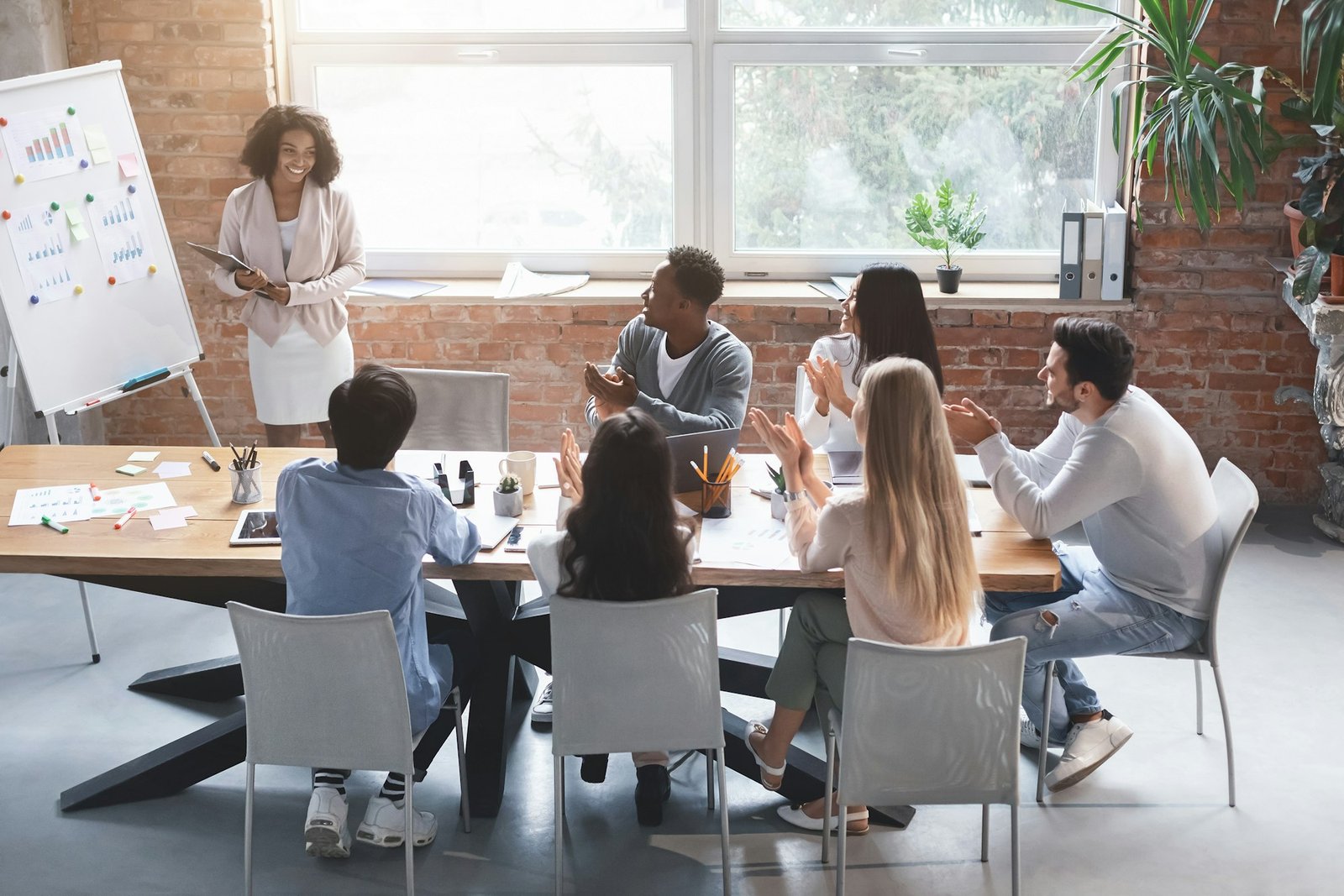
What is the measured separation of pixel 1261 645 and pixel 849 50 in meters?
2.76

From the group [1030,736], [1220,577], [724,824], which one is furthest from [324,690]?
[1220,577]

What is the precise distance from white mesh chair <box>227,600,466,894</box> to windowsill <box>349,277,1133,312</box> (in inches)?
111

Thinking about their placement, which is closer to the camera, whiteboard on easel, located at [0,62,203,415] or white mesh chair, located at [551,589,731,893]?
white mesh chair, located at [551,589,731,893]

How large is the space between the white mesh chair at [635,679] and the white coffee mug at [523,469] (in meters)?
0.81

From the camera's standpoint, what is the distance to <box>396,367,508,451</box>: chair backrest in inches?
163

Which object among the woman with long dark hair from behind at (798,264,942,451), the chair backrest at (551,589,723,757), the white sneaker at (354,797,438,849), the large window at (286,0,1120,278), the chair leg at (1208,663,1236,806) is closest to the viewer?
the chair backrest at (551,589,723,757)

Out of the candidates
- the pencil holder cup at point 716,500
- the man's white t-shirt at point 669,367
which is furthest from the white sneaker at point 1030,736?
the man's white t-shirt at point 669,367

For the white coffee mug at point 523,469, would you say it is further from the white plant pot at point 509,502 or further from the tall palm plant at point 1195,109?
the tall palm plant at point 1195,109

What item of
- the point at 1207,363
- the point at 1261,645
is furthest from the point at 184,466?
the point at 1207,363

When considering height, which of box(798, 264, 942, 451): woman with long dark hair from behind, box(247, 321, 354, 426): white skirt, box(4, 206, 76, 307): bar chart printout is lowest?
box(247, 321, 354, 426): white skirt

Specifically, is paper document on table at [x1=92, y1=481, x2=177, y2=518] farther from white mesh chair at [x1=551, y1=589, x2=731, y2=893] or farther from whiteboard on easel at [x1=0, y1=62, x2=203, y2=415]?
white mesh chair at [x1=551, y1=589, x2=731, y2=893]

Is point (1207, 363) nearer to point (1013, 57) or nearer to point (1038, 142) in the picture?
point (1038, 142)

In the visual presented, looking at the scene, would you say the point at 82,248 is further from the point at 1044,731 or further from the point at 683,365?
the point at 1044,731

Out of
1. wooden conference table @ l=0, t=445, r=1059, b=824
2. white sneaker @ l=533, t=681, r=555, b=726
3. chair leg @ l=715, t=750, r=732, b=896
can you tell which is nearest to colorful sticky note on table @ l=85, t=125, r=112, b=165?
wooden conference table @ l=0, t=445, r=1059, b=824
